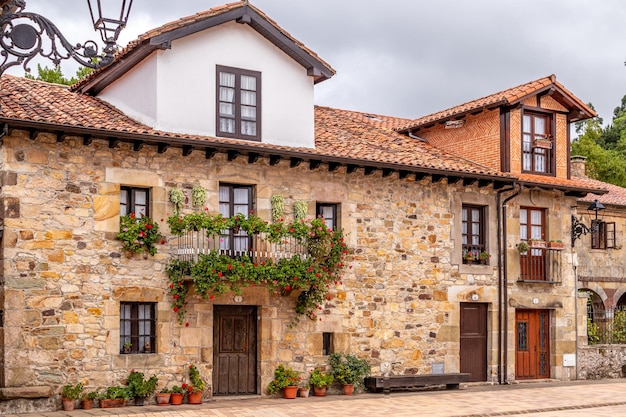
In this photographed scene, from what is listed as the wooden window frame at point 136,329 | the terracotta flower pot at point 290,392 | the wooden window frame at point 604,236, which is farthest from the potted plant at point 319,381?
the wooden window frame at point 604,236

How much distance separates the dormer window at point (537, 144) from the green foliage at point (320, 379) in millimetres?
7643

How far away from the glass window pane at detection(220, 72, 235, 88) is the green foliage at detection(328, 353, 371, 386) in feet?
19.9

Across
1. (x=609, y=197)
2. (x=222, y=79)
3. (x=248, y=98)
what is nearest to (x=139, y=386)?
(x=248, y=98)

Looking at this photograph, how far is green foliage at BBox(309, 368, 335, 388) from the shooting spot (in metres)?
18.6

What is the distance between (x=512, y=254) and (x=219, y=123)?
828 cm

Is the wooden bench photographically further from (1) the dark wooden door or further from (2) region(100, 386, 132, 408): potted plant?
(2) region(100, 386, 132, 408): potted plant

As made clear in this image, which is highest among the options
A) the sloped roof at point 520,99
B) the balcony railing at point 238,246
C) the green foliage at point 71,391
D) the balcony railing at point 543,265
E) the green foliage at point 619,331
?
the sloped roof at point 520,99

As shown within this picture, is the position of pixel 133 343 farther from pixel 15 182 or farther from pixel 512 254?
pixel 512 254

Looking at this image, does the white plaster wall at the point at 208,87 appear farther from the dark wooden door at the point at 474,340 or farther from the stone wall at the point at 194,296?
the dark wooden door at the point at 474,340

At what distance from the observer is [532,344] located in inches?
893

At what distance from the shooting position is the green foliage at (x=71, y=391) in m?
15.9

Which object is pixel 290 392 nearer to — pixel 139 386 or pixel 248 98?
pixel 139 386

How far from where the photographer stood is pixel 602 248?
2894 cm

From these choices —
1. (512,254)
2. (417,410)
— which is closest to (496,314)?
(512,254)
